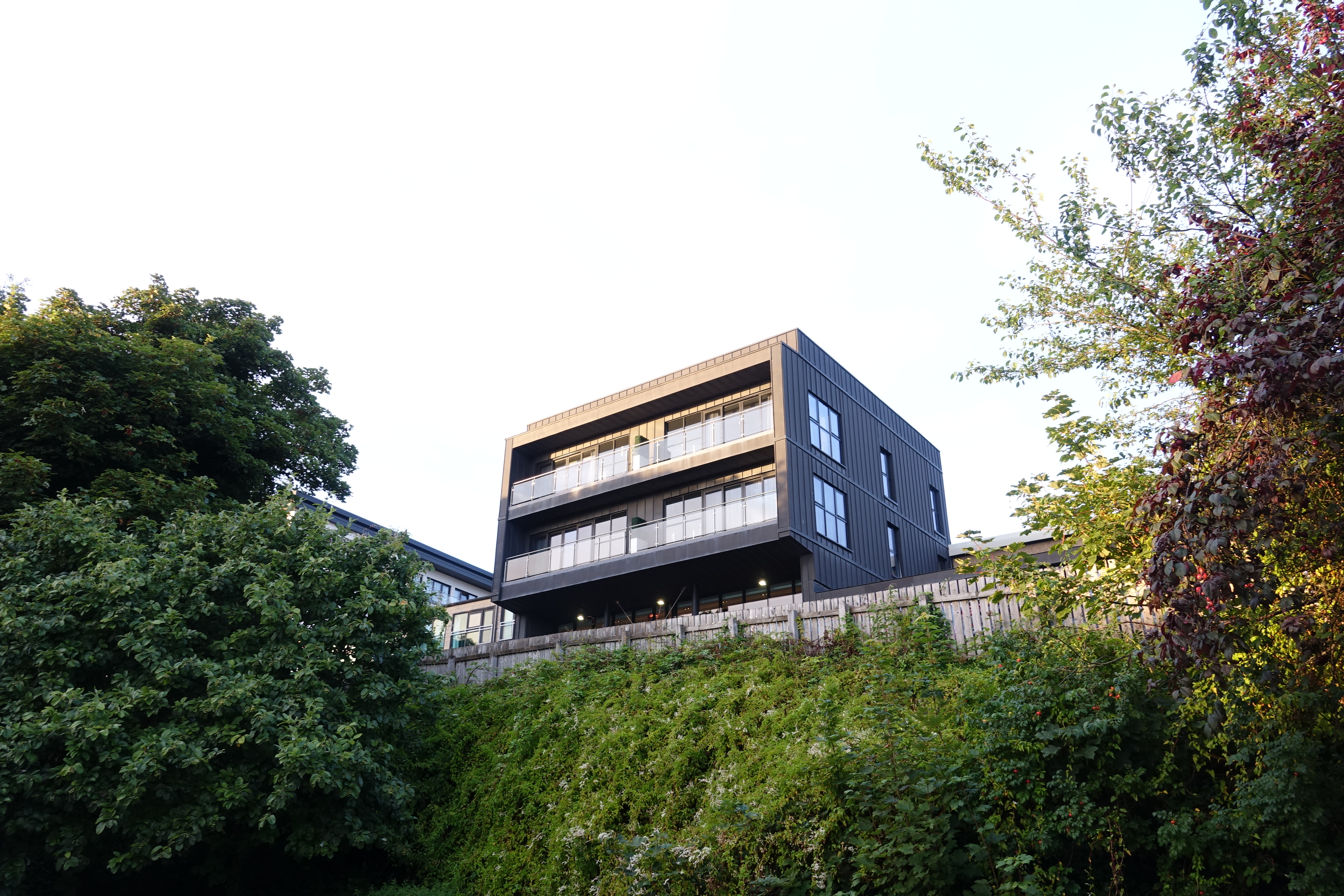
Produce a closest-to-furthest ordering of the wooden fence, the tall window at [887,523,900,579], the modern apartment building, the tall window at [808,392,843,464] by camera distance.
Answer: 1. the wooden fence
2. the modern apartment building
3. the tall window at [808,392,843,464]
4. the tall window at [887,523,900,579]

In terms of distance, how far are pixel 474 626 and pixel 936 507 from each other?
16131 millimetres

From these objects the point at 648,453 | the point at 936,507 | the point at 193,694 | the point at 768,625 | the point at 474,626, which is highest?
the point at 936,507

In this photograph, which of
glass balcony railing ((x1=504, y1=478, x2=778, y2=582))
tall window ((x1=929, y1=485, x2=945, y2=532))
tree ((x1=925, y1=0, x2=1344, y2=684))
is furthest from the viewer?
tall window ((x1=929, y1=485, x2=945, y2=532))

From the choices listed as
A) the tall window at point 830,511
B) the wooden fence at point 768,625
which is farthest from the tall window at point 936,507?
the wooden fence at point 768,625

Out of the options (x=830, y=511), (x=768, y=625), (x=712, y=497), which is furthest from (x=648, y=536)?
(x=768, y=625)

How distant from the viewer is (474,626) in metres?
31.4

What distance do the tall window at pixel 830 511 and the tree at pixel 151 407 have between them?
11457mm

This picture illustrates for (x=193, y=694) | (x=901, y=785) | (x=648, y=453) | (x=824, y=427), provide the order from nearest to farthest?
(x=901, y=785), (x=193, y=694), (x=824, y=427), (x=648, y=453)

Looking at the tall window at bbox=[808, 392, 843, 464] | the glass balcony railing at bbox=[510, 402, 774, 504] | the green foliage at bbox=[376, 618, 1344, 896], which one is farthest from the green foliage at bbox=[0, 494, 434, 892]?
the tall window at bbox=[808, 392, 843, 464]

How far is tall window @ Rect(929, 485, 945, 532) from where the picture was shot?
1207 inches

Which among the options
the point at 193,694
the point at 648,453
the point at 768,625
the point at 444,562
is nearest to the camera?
the point at 193,694

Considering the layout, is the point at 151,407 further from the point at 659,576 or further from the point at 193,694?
the point at 659,576

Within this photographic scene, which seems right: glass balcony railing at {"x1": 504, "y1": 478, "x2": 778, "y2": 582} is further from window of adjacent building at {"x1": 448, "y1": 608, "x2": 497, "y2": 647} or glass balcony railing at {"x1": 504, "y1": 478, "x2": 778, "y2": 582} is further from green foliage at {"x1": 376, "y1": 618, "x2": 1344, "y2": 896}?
green foliage at {"x1": 376, "y1": 618, "x2": 1344, "y2": 896}

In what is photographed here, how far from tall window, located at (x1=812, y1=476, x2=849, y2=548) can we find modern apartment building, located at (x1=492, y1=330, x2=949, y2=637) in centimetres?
5
